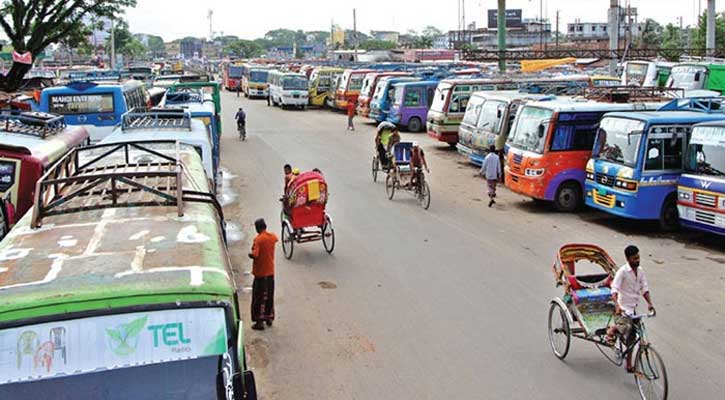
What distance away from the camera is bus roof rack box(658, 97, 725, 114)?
54.1 ft

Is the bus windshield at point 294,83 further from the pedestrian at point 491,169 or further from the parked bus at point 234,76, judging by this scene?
the pedestrian at point 491,169

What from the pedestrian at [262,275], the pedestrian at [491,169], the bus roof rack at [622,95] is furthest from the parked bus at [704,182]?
the pedestrian at [262,275]

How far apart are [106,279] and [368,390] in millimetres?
3498

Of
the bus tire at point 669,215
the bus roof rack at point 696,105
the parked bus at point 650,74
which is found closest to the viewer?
the bus tire at point 669,215

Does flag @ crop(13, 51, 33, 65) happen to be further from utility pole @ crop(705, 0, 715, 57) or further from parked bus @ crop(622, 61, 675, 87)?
utility pole @ crop(705, 0, 715, 57)

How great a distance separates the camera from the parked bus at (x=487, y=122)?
21.2m

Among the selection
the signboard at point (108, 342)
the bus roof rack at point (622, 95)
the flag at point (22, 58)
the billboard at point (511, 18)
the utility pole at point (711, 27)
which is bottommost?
the signboard at point (108, 342)

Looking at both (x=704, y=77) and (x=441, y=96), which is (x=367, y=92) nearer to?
(x=441, y=96)

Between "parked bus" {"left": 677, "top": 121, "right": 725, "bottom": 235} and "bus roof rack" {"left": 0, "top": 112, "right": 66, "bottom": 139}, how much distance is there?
11.4 m

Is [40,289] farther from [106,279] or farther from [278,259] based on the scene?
[278,259]

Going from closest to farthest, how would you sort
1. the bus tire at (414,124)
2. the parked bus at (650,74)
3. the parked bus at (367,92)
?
the bus tire at (414,124)
the parked bus at (650,74)
the parked bus at (367,92)

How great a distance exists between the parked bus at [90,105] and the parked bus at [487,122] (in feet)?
30.7

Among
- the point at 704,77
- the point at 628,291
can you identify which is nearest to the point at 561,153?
the point at 628,291

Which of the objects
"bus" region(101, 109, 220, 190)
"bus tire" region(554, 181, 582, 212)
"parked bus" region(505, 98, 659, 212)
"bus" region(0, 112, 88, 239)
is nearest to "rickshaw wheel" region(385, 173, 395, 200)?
"parked bus" region(505, 98, 659, 212)
